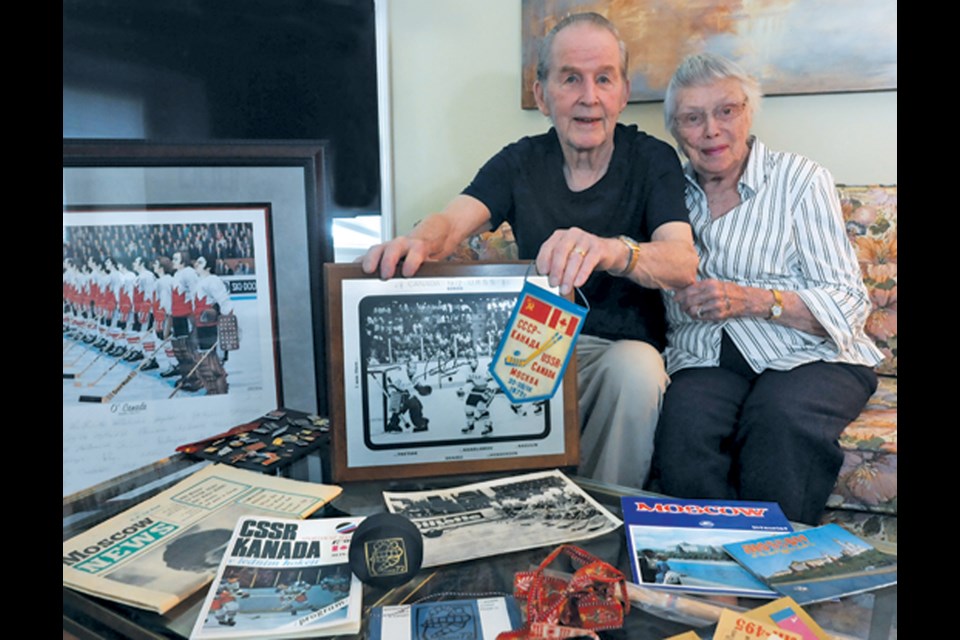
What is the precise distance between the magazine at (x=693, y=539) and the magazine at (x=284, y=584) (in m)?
0.36

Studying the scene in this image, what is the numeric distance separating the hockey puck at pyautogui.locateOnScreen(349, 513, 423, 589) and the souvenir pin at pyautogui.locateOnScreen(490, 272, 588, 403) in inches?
13.6

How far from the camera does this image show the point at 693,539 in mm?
883

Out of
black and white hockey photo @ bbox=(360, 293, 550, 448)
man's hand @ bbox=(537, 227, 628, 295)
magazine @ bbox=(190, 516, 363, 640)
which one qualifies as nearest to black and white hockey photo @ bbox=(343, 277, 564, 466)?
black and white hockey photo @ bbox=(360, 293, 550, 448)

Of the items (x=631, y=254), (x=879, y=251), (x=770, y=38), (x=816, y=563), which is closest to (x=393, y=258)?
(x=631, y=254)

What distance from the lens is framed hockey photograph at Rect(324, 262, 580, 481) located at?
3.69 feet

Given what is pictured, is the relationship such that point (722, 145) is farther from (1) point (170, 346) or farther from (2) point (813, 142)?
(1) point (170, 346)

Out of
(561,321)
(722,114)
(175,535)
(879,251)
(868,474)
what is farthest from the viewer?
(879,251)

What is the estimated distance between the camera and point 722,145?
1554 mm

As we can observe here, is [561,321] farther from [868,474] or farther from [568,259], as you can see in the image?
[868,474]

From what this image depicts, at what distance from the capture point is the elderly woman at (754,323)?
136 centimetres

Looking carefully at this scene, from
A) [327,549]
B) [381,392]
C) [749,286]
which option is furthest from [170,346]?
[749,286]

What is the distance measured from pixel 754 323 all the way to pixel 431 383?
796mm

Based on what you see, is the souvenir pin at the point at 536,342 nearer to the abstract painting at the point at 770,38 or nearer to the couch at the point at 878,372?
the couch at the point at 878,372
